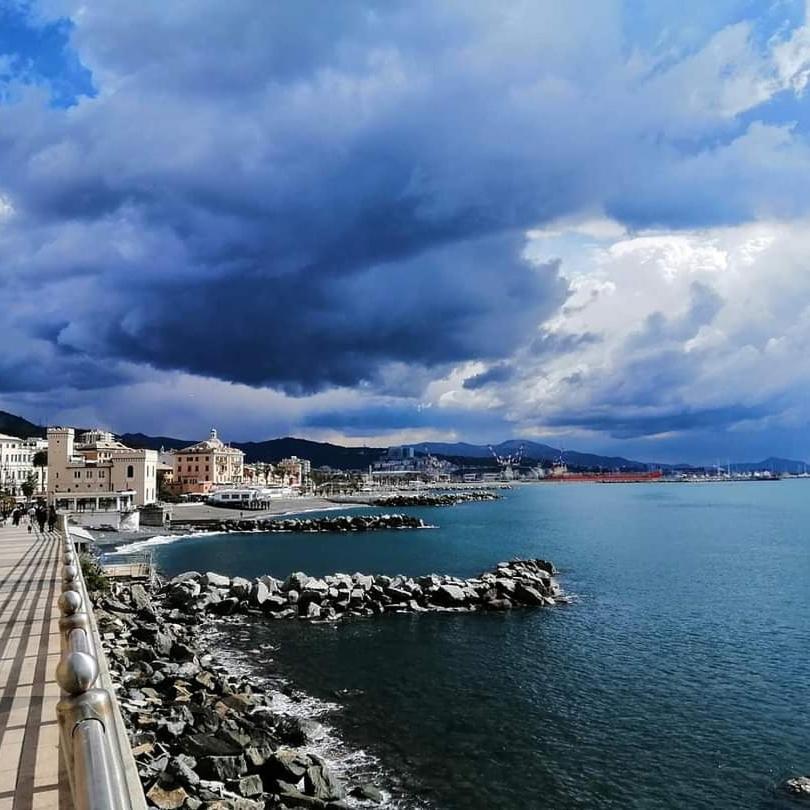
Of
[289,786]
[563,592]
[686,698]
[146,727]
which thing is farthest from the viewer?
[563,592]

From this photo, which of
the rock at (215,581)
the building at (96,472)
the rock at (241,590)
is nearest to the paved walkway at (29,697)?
the rock at (241,590)

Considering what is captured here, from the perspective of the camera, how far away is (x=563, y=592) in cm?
4047

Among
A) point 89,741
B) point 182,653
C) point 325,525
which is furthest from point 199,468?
point 89,741

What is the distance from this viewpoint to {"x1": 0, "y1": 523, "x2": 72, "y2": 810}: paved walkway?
662cm

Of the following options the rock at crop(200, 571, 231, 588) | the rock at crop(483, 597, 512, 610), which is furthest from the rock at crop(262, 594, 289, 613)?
the rock at crop(483, 597, 512, 610)

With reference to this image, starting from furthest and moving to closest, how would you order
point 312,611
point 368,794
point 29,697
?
point 312,611
point 368,794
point 29,697

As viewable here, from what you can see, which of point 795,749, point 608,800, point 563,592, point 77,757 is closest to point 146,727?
point 608,800

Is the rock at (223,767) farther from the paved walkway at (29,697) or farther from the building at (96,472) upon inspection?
the building at (96,472)

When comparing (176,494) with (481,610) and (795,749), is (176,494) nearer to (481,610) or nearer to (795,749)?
(481,610)

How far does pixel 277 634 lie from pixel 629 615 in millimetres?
16330

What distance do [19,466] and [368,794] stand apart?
13622 cm

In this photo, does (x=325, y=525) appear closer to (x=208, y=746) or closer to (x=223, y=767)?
(x=208, y=746)

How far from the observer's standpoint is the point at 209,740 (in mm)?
14836

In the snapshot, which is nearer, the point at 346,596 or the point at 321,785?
the point at 321,785
